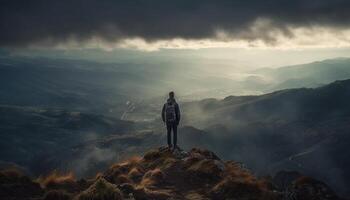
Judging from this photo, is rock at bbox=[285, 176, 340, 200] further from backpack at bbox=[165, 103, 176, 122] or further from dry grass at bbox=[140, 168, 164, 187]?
backpack at bbox=[165, 103, 176, 122]

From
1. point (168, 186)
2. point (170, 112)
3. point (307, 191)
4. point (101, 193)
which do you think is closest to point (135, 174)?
point (168, 186)

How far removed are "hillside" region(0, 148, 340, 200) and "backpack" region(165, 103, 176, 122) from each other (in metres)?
5.26

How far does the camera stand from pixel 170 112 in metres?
37.1

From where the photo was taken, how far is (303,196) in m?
25.6

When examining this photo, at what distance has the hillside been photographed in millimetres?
23219

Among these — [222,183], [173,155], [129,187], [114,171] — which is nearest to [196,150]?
[173,155]

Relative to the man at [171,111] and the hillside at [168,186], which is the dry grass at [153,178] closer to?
the hillside at [168,186]

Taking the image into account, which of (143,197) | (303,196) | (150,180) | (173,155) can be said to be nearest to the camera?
(143,197)

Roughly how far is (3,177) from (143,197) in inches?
362

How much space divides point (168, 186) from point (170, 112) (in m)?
10.5

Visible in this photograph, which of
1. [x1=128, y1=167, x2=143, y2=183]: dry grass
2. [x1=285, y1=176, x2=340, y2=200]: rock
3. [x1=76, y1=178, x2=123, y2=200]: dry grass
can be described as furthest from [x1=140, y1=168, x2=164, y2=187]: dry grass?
[x1=285, y1=176, x2=340, y2=200]: rock

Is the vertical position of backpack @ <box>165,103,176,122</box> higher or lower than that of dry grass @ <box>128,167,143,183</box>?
higher

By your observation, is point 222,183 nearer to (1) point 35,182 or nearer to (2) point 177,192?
(2) point 177,192

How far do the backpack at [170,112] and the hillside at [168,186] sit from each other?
5.26m
